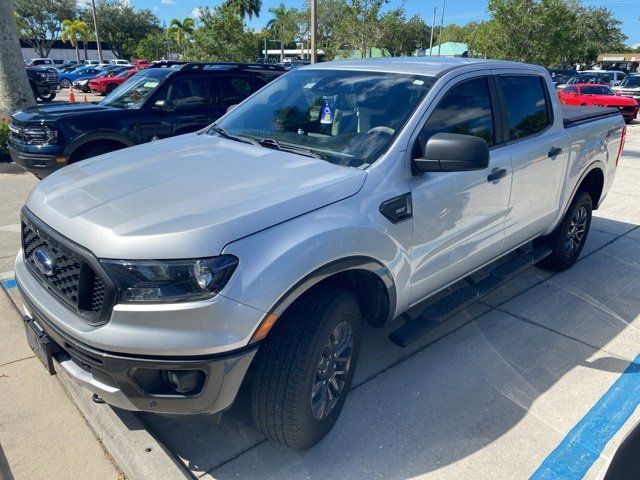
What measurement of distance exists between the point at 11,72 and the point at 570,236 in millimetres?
10218

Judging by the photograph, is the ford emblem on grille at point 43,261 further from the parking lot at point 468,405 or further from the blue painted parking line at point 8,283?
the blue painted parking line at point 8,283

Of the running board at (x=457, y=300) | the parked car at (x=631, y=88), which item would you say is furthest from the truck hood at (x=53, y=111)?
the parked car at (x=631, y=88)

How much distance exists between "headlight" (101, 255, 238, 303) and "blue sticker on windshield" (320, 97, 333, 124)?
152 cm

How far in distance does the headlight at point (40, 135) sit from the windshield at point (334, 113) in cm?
383

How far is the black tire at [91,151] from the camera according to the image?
6695 millimetres

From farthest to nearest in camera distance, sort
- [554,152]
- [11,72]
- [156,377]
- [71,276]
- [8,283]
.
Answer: [11,72] → [8,283] → [554,152] → [71,276] → [156,377]

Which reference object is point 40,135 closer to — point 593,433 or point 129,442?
point 129,442

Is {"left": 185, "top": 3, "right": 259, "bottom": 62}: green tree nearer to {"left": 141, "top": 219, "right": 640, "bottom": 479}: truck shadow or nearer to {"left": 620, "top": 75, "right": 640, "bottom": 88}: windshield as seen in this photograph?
{"left": 620, "top": 75, "right": 640, "bottom": 88}: windshield

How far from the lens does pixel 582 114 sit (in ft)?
15.8

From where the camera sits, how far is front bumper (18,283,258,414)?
2.05 meters

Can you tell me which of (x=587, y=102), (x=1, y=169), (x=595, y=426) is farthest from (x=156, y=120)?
(x=587, y=102)

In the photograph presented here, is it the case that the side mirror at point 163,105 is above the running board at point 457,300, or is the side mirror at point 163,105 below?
above

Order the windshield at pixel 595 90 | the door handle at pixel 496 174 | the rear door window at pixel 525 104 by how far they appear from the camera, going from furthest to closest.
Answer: the windshield at pixel 595 90, the rear door window at pixel 525 104, the door handle at pixel 496 174

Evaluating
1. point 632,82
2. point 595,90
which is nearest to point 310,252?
point 595,90
